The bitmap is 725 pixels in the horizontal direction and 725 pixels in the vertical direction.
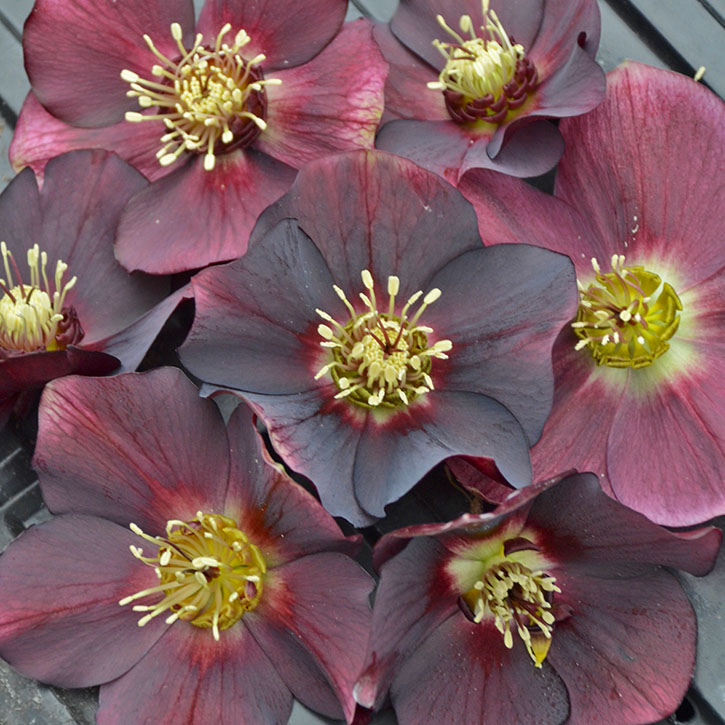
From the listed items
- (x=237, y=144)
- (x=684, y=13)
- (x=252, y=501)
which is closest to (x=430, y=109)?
(x=237, y=144)

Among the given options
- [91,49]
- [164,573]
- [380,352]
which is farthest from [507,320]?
[91,49]

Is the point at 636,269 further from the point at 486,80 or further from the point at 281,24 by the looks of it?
the point at 281,24

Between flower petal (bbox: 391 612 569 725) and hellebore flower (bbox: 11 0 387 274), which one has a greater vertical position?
hellebore flower (bbox: 11 0 387 274)

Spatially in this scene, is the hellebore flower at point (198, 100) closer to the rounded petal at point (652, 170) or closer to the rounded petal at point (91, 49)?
the rounded petal at point (91, 49)

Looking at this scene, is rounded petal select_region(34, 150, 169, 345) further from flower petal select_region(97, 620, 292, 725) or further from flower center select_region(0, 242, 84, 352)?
flower petal select_region(97, 620, 292, 725)

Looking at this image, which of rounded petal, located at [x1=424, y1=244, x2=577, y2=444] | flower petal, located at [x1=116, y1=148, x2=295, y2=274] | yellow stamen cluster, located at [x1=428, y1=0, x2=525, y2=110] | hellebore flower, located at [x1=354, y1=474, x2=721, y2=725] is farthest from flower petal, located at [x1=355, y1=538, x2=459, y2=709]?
yellow stamen cluster, located at [x1=428, y1=0, x2=525, y2=110]

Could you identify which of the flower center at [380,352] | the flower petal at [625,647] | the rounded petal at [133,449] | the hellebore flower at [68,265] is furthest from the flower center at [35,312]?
the flower petal at [625,647]
